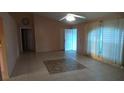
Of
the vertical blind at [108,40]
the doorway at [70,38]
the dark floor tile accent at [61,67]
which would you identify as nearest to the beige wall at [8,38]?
the dark floor tile accent at [61,67]

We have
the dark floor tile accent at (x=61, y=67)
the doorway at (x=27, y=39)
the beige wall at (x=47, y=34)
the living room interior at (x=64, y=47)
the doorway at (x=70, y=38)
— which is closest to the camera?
the living room interior at (x=64, y=47)

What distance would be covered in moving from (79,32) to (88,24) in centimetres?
111

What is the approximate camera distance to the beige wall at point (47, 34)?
7.62 metres

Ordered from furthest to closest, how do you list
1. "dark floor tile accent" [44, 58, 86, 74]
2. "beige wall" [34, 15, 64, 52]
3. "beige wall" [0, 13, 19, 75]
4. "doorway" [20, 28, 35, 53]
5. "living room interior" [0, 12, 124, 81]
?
"doorway" [20, 28, 35, 53]
"beige wall" [34, 15, 64, 52]
"dark floor tile accent" [44, 58, 86, 74]
"living room interior" [0, 12, 124, 81]
"beige wall" [0, 13, 19, 75]

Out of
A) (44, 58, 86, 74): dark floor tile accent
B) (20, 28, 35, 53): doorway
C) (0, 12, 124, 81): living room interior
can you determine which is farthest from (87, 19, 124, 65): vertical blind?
(20, 28, 35, 53): doorway

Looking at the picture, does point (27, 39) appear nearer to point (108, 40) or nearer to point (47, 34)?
point (47, 34)

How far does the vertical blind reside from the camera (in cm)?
403

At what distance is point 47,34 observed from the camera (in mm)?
7930

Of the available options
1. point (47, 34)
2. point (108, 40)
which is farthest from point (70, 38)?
point (108, 40)

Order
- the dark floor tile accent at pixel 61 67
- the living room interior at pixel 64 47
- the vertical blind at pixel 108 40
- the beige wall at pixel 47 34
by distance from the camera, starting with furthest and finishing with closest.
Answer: the beige wall at pixel 47 34 → the vertical blind at pixel 108 40 → the dark floor tile accent at pixel 61 67 → the living room interior at pixel 64 47

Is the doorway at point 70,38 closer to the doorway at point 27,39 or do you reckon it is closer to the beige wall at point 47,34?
the beige wall at point 47,34

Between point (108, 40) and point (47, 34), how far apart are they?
4.44 meters

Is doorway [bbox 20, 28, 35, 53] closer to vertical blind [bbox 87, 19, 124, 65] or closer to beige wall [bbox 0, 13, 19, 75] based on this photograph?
beige wall [bbox 0, 13, 19, 75]
